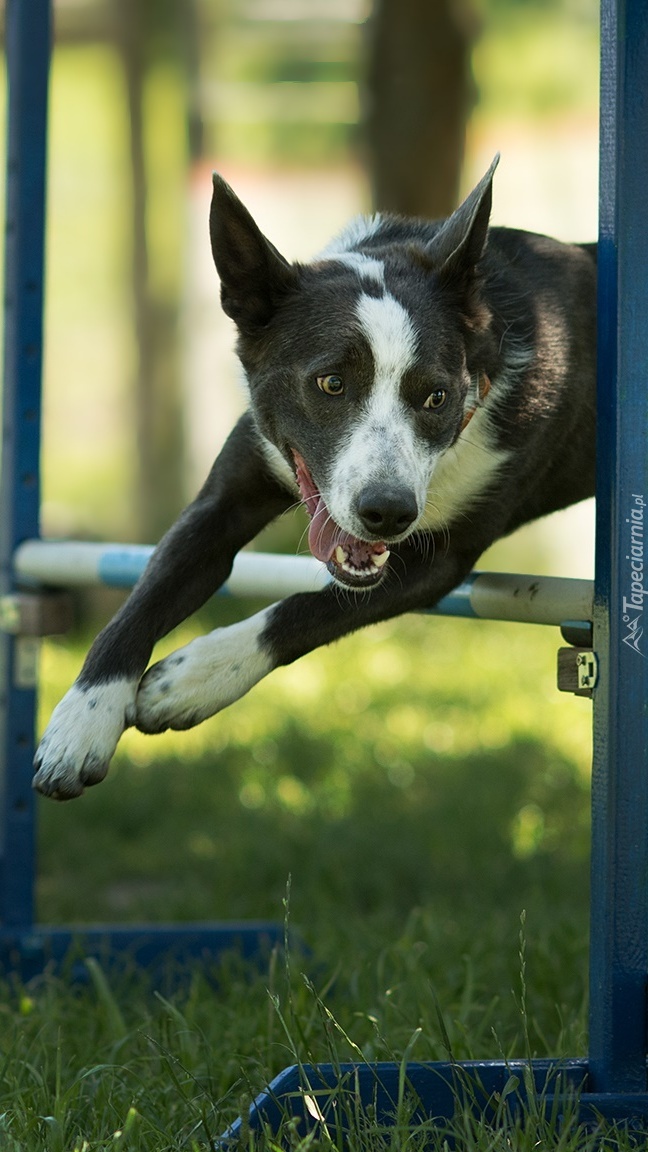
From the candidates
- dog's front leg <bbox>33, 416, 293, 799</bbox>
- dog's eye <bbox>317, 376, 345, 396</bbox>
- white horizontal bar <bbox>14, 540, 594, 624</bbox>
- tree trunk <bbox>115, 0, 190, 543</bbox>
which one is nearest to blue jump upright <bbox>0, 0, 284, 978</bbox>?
white horizontal bar <bbox>14, 540, 594, 624</bbox>

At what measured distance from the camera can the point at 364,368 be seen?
7.46ft

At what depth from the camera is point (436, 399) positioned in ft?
7.53

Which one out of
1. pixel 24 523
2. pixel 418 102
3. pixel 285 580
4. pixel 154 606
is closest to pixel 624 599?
pixel 285 580

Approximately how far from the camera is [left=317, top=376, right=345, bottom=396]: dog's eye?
2293 mm

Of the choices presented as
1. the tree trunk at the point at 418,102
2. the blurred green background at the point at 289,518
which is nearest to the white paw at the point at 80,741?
the blurred green background at the point at 289,518

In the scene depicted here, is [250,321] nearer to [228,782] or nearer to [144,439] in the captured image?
[228,782]

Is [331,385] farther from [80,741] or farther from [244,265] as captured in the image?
[80,741]

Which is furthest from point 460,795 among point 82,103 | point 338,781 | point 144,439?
point 82,103

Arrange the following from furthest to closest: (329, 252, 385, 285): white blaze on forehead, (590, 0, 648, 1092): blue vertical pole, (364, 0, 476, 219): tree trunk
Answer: (364, 0, 476, 219): tree trunk → (329, 252, 385, 285): white blaze on forehead → (590, 0, 648, 1092): blue vertical pole

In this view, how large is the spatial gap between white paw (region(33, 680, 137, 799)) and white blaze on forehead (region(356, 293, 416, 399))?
2.07ft

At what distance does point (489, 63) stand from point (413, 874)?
24.5 ft

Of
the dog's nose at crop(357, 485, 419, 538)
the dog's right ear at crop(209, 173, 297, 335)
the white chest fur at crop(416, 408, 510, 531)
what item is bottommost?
the dog's nose at crop(357, 485, 419, 538)

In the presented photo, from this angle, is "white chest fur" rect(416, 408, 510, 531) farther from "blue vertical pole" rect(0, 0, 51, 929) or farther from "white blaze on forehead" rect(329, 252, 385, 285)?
"blue vertical pole" rect(0, 0, 51, 929)

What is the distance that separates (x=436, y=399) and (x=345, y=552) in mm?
274
